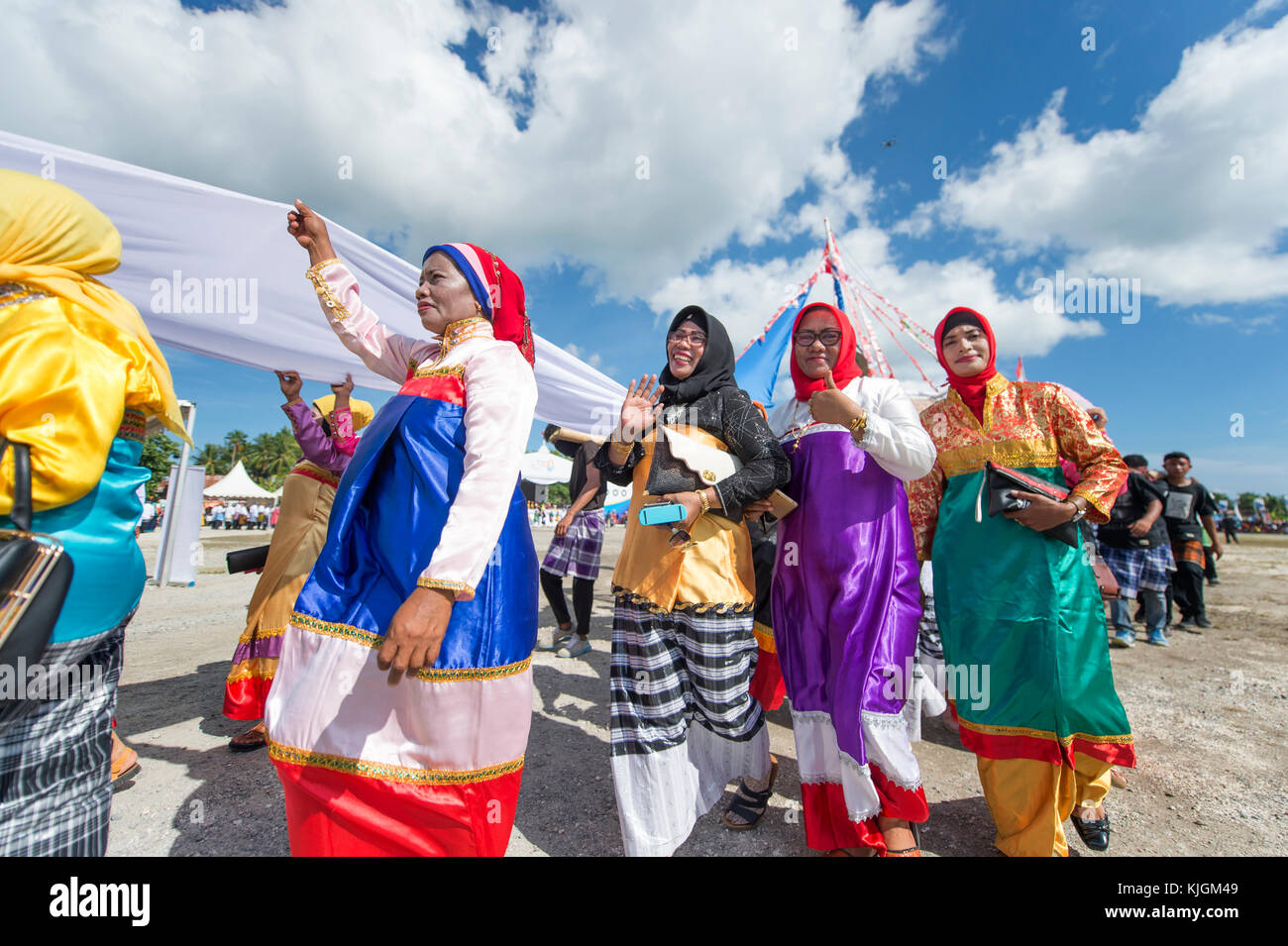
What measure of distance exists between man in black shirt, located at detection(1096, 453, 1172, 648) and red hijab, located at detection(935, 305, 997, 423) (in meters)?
5.42

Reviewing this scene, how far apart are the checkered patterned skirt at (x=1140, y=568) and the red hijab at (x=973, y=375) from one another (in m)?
5.54

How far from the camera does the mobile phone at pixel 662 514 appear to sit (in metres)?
2.03

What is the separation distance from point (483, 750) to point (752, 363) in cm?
848

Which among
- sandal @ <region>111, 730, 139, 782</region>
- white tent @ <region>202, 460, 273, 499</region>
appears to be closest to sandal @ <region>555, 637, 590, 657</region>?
sandal @ <region>111, 730, 139, 782</region>

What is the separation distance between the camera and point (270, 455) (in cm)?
6038

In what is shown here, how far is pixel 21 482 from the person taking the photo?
120 centimetres

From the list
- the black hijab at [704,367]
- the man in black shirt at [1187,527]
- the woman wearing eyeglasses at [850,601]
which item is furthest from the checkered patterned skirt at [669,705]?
the man in black shirt at [1187,527]

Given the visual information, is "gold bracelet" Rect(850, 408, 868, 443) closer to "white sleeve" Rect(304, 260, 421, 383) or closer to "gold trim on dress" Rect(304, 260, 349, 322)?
"white sleeve" Rect(304, 260, 421, 383)

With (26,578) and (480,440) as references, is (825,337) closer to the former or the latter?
(480,440)

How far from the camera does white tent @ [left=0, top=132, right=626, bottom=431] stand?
8.30 feet

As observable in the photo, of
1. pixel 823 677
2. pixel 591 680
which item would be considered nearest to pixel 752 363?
pixel 591 680

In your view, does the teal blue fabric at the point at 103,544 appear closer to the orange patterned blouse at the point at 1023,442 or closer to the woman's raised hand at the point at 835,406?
the woman's raised hand at the point at 835,406

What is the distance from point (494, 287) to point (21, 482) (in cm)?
123

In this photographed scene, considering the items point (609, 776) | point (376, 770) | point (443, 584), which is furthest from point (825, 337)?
point (609, 776)
